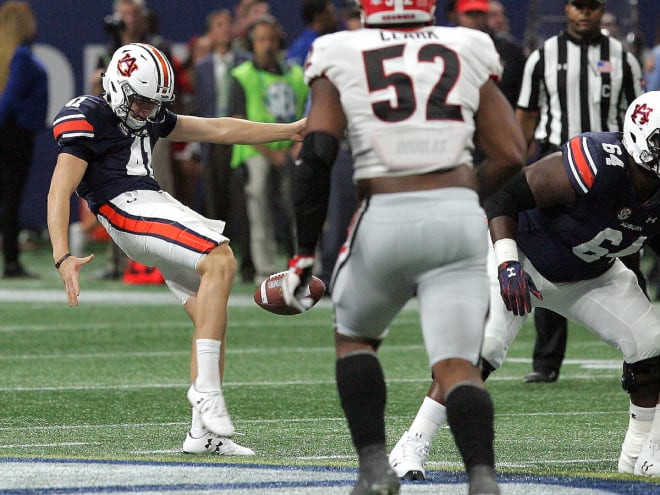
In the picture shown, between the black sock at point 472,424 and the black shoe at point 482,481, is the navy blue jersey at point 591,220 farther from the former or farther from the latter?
the black shoe at point 482,481

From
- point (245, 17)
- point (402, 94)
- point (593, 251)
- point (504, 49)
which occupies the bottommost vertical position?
point (245, 17)

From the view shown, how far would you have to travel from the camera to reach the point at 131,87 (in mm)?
5781

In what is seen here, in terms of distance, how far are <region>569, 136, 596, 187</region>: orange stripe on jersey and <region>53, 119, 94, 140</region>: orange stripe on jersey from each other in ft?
5.68

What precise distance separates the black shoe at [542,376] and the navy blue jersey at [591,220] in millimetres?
2246

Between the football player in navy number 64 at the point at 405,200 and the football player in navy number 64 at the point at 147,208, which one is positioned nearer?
the football player in navy number 64 at the point at 405,200

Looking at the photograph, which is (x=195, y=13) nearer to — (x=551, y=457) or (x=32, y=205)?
(x=32, y=205)

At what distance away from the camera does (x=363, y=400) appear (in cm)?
428

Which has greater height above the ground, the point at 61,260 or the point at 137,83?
the point at 137,83

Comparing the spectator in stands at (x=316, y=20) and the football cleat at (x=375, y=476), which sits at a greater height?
the football cleat at (x=375, y=476)

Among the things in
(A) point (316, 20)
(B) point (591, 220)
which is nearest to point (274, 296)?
(B) point (591, 220)

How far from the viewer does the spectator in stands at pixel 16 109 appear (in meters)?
13.0

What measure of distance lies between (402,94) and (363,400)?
32.1 inches

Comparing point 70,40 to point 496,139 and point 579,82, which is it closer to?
point 579,82

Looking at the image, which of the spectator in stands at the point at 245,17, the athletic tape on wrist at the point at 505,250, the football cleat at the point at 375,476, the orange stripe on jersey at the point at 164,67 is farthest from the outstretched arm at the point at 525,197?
the spectator in stands at the point at 245,17
